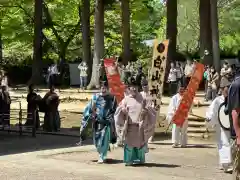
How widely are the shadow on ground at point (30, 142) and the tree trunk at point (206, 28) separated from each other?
1407 centimetres

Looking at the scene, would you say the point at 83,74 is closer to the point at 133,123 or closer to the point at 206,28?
the point at 206,28

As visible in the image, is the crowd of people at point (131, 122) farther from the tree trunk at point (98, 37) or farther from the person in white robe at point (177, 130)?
the tree trunk at point (98, 37)

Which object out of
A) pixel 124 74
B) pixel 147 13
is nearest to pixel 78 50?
pixel 147 13

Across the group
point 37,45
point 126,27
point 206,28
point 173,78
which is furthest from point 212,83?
point 37,45

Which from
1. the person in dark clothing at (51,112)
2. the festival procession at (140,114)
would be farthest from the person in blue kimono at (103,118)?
the person in dark clothing at (51,112)

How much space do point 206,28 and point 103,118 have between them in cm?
1885

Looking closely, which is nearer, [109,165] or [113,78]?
[109,165]

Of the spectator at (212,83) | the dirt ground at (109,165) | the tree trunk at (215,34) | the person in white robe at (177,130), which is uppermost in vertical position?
the tree trunk at (215,34)

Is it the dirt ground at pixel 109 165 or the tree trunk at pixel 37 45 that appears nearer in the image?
the dirt ground at pixel 109 165

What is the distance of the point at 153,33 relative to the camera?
185 feet

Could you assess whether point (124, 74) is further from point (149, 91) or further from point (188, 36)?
point (188, 36)

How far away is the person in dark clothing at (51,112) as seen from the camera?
731 inches

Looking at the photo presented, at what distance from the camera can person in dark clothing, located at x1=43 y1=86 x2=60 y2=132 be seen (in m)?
18.6

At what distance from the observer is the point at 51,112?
1873 centimetres
